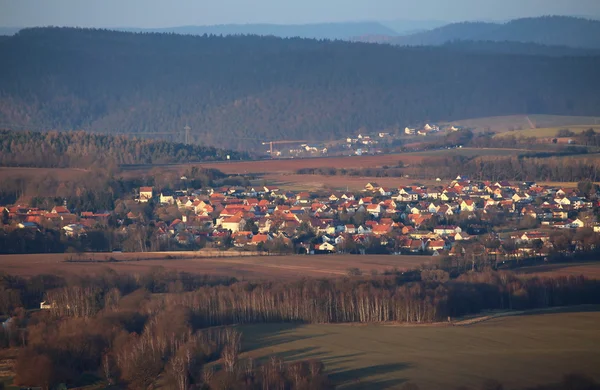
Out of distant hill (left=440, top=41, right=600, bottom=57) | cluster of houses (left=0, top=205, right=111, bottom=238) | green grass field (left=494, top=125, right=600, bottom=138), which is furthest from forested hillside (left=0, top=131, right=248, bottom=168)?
distant hill (left=440, top=41, right=600, bottom=57)

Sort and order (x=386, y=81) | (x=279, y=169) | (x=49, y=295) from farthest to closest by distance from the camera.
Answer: (x=386, y=81) < (x=279, y=169) < (x=49, y=295)

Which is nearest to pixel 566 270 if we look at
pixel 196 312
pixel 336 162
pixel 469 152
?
pixel 196 312

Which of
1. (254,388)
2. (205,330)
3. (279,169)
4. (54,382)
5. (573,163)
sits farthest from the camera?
(279,169)

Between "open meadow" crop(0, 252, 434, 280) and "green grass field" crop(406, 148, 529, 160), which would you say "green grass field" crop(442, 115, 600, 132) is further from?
"open meadow" crop(0, 252, 434, 280)

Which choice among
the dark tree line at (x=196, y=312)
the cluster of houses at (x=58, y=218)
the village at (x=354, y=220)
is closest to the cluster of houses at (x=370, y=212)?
the village at (x=354, y=220)

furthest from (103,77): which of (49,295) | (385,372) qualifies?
(385,372)

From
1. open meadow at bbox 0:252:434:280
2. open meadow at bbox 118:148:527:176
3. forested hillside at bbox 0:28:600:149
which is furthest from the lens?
forested hillside at bbox 0:28:600:149

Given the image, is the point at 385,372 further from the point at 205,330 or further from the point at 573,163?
the point at 573,163
